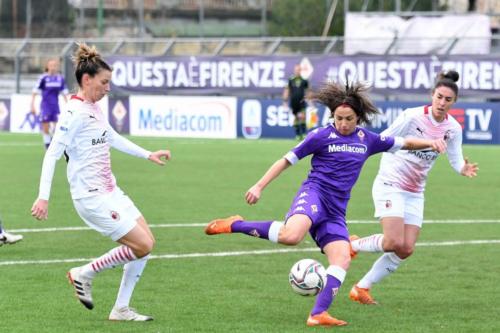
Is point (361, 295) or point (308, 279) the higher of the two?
point (308, 279)

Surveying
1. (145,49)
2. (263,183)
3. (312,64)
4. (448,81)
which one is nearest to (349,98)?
(263,183)

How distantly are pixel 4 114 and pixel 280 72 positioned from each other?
10.1 meters

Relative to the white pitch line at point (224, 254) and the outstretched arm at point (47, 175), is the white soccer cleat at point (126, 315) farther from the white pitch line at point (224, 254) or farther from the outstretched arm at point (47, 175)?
the white pitch line at point (224, 254)

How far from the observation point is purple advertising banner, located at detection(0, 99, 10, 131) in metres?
38.7

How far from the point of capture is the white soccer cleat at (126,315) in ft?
28.1

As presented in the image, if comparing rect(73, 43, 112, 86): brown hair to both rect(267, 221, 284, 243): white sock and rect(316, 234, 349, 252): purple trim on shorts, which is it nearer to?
rect(267, 221, 284, 243): white sock

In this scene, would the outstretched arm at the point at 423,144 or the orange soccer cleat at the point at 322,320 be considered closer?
the orange soccer cleat at the point at 322,320

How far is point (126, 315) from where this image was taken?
8586 millimetres

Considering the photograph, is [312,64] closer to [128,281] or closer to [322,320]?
[128,281]

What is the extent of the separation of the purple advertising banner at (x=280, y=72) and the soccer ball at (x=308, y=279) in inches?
935

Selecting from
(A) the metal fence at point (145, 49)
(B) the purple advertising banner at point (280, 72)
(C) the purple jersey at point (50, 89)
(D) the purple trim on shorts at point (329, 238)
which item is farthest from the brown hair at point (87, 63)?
(A) the metal fence at point (145, 49)

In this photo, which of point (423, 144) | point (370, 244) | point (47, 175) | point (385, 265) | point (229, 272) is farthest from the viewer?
point (229, 272)

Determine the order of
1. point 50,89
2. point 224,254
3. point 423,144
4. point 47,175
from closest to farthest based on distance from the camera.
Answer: point 47,175, point 423,144, point 224,254, point 50,89

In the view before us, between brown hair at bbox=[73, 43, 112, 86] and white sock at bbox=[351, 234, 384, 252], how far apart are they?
2.99m
